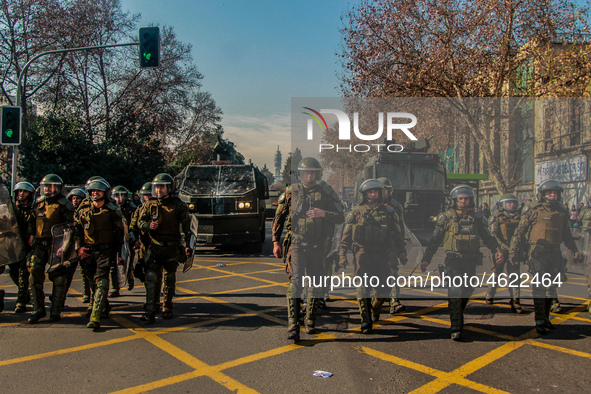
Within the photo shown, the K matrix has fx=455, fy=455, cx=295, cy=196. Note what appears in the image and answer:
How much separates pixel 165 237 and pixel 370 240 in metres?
2.64

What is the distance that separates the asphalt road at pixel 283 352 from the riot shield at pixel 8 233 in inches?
35.2

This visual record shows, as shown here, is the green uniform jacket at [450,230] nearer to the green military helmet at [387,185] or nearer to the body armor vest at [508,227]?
the green military helmet at [387,185]

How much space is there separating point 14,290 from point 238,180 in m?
6.10

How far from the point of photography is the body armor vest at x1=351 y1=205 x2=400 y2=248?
5.27m

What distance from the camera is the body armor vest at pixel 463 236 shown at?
5.23 meters

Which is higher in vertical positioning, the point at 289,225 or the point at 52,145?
the point at 52,145

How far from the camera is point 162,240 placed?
5.90m

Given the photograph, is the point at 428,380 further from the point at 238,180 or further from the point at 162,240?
the point at 238,180

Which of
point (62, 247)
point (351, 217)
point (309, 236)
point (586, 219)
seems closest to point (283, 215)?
point (309, 236)

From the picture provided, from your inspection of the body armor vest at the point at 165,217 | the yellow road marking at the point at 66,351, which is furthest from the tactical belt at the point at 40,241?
the yellow road marking at the point at 66,351

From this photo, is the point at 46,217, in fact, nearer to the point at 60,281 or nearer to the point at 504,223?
the point at 60,281

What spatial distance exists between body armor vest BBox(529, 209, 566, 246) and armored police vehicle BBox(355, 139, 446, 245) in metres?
1.17

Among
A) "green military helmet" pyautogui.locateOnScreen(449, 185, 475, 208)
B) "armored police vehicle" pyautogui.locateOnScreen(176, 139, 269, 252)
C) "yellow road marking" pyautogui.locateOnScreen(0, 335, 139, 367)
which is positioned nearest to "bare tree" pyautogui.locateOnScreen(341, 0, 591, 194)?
"armored police vehicle" pyautogui.locateOnScreen(176, 139, 269, 252)

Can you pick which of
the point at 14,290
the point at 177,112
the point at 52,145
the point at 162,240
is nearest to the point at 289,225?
the point at 162,240
